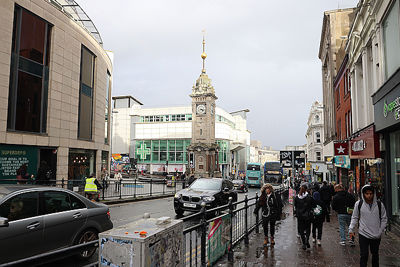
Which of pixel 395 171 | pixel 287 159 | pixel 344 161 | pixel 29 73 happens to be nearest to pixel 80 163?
pixel 29 73

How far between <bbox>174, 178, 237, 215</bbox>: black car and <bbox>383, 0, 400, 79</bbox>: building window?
24.8 ft

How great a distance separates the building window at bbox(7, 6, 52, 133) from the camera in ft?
53.6

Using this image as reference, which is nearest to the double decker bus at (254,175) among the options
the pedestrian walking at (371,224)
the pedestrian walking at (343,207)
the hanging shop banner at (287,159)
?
the hanging shop banner at (287,159)

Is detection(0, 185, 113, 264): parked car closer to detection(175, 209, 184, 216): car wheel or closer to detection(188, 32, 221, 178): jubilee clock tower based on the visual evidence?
detection(175, 209, 184, 216): car wheel

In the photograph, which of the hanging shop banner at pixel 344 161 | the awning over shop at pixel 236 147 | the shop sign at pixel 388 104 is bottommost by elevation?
the hanging shop banner at pixel 344 161

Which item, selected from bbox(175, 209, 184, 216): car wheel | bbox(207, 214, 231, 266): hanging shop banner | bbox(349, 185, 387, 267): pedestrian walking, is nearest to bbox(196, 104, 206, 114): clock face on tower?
bbox(175, 209, 184, 216): car wheel

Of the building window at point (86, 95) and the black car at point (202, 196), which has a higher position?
the building window at point (86, 95)

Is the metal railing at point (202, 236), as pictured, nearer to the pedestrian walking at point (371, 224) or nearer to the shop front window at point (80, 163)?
the pedestrian walking at point (371, 224)

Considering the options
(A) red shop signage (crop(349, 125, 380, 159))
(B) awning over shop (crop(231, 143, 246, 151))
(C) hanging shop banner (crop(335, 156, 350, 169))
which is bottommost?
(C) hanging shop banner (crop(335, 156, 350, 169))

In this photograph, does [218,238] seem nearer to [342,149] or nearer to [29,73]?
[342,149]

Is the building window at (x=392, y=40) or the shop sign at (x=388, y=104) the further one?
the building window at (x=392, y=40)

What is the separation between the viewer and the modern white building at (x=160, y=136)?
67375 millimetres

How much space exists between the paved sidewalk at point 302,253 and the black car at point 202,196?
2.50 metres

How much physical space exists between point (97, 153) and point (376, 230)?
2322 centimetres
